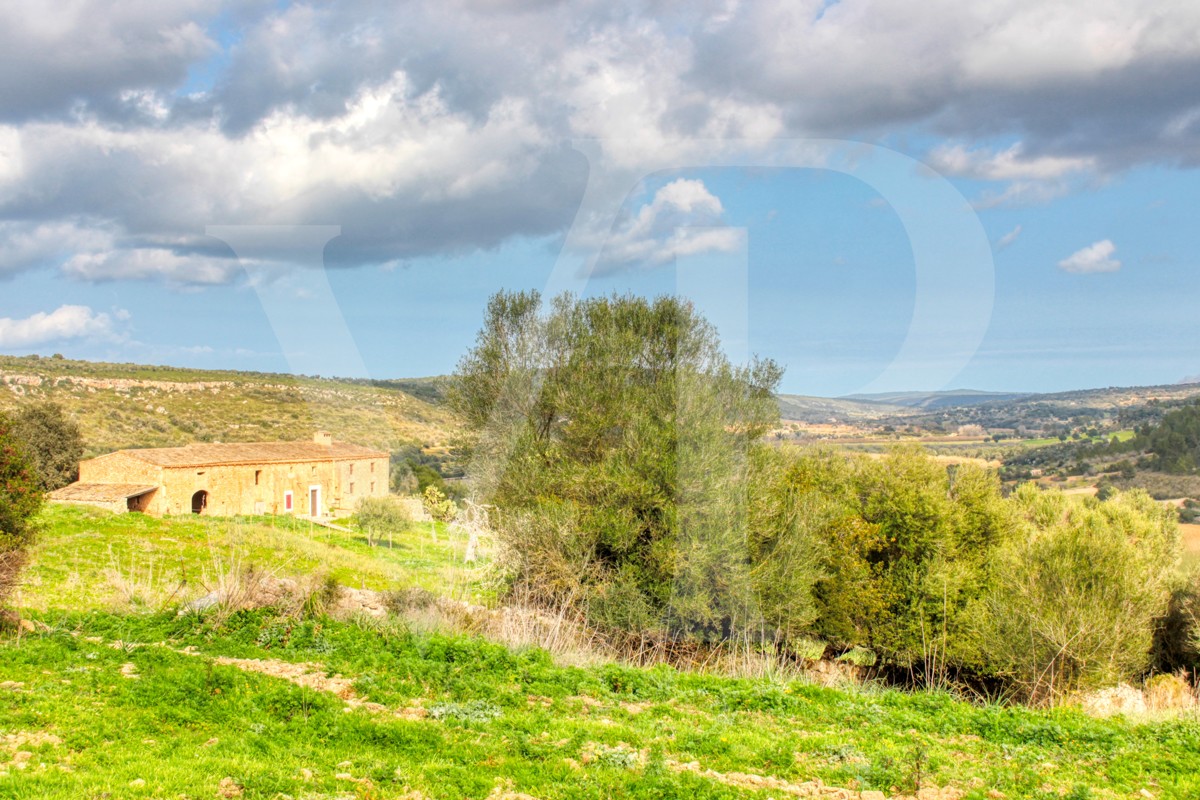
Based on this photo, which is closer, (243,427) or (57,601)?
(57,601)

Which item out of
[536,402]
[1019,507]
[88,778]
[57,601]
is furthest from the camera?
[1019,507]

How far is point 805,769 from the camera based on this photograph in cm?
584

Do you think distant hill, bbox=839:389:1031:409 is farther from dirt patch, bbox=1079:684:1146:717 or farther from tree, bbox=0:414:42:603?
tree, bbox=0:414:42:603

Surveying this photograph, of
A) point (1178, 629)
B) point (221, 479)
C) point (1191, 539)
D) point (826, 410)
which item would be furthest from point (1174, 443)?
point (221, 479)

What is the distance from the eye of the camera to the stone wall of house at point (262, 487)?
1245 inches

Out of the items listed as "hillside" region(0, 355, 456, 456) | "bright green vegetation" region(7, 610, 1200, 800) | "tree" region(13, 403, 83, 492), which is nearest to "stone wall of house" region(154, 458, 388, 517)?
"hillside" region(0, 355, 456, 456)

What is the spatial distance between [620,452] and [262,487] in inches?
1050

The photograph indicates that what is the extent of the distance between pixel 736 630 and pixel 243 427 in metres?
44.2

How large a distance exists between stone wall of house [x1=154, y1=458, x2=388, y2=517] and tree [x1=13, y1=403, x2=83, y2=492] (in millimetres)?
6351

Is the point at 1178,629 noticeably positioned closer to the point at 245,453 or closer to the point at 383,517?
the point at 383,517

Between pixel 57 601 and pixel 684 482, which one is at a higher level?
pixel 684 482

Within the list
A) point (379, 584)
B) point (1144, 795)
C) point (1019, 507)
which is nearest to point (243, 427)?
point (379, 584)

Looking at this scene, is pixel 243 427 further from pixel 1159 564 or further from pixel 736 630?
pixel 1159 564

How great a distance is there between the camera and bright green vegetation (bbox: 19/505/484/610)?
1078 centimetres
